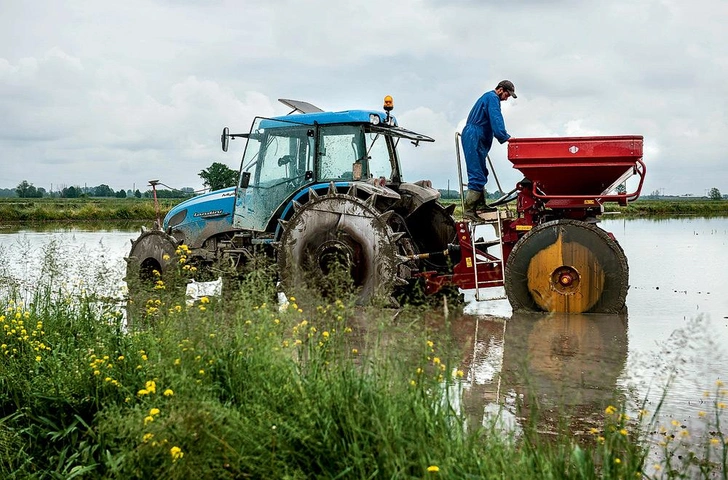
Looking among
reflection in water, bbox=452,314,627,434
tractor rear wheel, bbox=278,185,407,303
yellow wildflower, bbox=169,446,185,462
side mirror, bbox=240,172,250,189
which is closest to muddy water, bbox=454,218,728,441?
reflection in water, bbox=452,314,627,434

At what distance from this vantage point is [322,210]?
421 inches

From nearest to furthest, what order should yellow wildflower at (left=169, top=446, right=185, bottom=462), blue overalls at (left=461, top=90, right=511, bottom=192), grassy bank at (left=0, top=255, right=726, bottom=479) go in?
grassy bank at (left=0, top=255, right=726, bottom=479) → yellow wildflower at (left=169, top=446, right=185, bottom=462) → blue overalls at (left=461, top=90, right=511, bottom=192)

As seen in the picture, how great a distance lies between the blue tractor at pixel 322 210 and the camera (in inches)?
412

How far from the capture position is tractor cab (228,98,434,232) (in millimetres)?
11367

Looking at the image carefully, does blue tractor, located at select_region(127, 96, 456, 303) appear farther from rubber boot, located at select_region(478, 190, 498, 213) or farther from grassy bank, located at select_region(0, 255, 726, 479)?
grassy bank, located at select_region(0, 255, 726, 479)

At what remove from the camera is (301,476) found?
4.17 m

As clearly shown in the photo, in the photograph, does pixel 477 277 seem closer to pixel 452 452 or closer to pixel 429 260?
pixel 429 260

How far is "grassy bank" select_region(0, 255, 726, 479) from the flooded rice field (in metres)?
0.33

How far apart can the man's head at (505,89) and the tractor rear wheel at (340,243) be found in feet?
7.79

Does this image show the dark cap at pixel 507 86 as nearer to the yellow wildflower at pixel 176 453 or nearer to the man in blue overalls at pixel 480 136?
the man in blue overalls at pixel 480 136

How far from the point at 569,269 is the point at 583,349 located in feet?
6.70

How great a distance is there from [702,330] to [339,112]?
749 centimetres

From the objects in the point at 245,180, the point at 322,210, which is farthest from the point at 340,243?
the point at 245,180

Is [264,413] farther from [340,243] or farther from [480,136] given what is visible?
[480,136]
